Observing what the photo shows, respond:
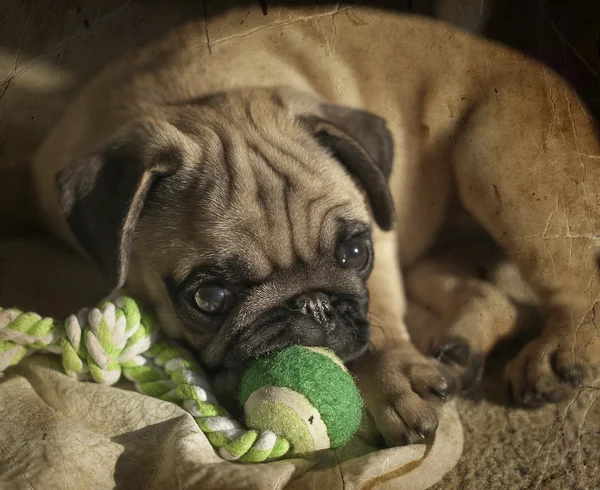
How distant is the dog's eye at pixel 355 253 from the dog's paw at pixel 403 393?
26 centimetres

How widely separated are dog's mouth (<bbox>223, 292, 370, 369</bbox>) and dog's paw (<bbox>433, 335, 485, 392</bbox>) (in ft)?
0.83

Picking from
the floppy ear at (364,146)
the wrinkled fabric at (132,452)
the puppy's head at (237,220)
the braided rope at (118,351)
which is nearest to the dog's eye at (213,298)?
the puppy's head at (237,220)

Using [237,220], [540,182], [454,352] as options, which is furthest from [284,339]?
[540,182]

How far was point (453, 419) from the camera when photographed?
182 cm

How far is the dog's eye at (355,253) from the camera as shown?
183 centimetres

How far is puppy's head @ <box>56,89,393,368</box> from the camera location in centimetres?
172

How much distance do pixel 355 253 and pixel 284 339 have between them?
1.05 ft

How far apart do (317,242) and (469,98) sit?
611 millimetres

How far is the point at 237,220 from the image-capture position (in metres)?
1.71

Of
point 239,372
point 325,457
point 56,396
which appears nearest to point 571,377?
point 325,457

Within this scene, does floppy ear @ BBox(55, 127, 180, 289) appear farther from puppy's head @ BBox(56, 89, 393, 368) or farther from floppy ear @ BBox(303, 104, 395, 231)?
floppy ear @ BBox(303, 104, 395, 231)

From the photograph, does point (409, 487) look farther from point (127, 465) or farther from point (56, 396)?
point (56, 396)

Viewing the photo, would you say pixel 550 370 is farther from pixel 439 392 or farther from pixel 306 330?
pixel 306 330

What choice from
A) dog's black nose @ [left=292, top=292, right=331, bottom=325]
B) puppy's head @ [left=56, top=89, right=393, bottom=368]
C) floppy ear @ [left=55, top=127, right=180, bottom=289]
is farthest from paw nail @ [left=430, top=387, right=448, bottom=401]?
floppy ear @ [left=55, top=127, right=180, bottom=289]
